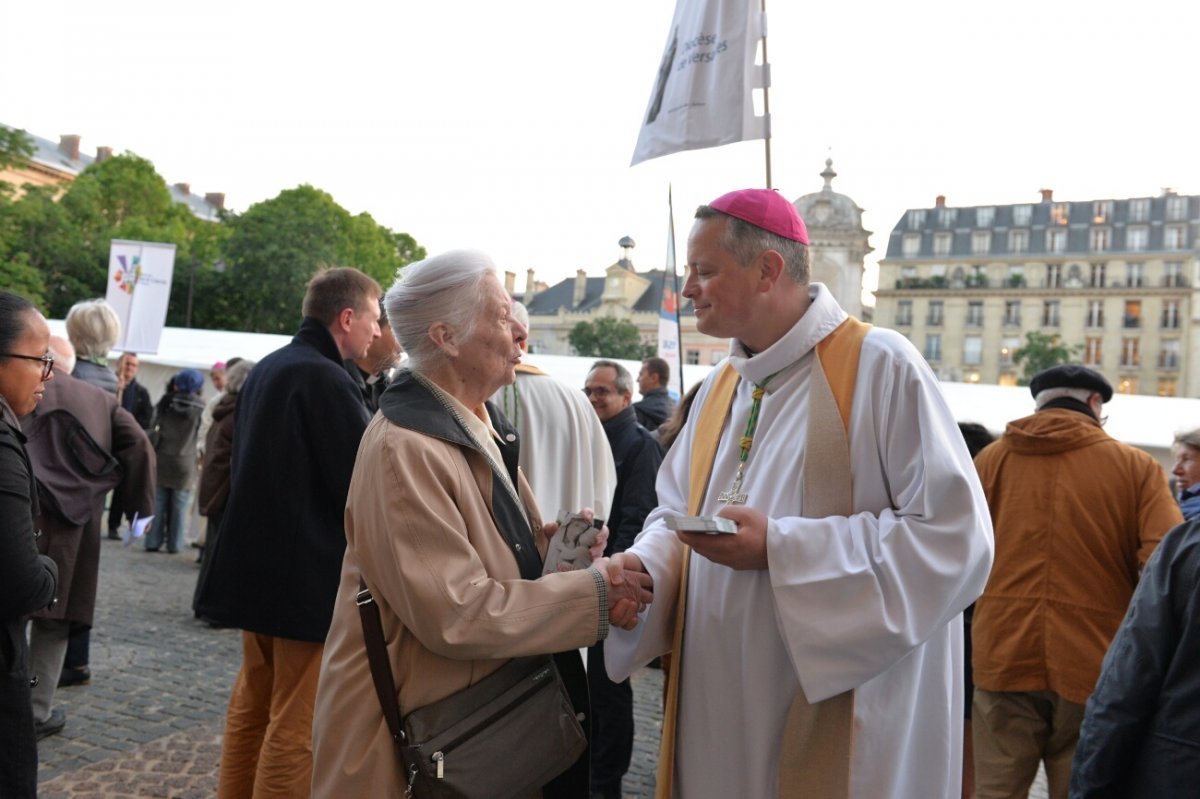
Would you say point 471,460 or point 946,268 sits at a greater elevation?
point 946,268

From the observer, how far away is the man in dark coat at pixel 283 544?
346 cm

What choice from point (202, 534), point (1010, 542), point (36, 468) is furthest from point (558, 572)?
point (202, 534)

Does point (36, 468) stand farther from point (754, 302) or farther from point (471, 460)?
point (754, 302)

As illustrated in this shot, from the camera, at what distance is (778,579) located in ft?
7.13

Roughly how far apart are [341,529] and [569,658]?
4.78 feet

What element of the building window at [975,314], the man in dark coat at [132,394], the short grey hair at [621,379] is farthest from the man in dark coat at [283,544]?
the building window at [975,314]

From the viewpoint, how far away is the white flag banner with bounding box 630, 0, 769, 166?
5484mm

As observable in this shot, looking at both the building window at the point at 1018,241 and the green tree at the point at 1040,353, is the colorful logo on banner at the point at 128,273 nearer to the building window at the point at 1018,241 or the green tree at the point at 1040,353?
the green tree at the point at 1040,353

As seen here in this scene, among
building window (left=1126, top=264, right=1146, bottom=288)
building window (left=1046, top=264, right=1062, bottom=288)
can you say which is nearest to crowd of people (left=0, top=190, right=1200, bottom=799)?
building window (left=1046, top=264, right=1062, bottom=288)

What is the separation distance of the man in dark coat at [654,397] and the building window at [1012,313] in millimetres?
80868

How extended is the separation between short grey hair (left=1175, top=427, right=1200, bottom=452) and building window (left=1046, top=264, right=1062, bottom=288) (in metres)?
86.0

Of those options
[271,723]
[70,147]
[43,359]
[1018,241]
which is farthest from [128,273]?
[1018,241]

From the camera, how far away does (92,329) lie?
5973mm

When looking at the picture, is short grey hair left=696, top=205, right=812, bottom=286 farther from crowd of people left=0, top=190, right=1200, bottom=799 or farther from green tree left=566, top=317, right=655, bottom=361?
green tree left=566, top=317, right=655, bottom=361
